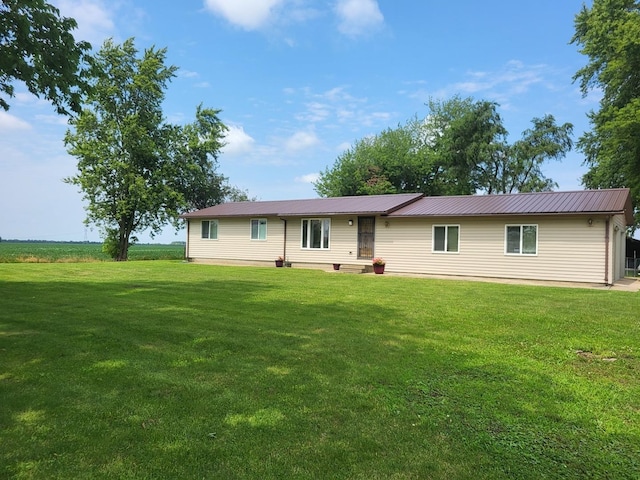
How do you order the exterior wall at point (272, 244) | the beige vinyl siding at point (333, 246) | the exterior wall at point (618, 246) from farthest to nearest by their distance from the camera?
1. the exterior wall at point (272, 244)
2. the beige vinyl siding at point (333, 246)
3. the exterior wall at point (618, 246)


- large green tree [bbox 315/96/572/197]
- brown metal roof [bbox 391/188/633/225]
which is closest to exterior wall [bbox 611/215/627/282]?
brown metal roof [bbox 391/188/633/225]

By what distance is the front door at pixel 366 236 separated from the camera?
17422 mm

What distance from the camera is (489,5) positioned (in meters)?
15.7

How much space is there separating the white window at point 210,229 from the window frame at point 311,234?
5.46 m

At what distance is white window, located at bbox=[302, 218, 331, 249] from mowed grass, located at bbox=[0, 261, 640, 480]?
1137 cm

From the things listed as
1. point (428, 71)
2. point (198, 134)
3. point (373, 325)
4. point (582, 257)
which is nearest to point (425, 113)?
point (428, 71)

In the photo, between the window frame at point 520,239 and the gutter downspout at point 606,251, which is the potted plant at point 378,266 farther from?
the gutter downspout at point 606,251

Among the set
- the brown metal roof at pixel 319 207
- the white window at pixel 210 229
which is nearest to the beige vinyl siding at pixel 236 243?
the white window at pixel 210 229

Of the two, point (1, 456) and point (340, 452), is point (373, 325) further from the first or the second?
point (1, 456)

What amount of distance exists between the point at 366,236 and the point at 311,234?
8.97ft

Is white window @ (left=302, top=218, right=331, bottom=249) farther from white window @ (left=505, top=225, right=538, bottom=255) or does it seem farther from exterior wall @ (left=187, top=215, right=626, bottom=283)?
white window @ (left=505, top=225, right=538, bottom=255)

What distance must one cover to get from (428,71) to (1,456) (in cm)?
2367

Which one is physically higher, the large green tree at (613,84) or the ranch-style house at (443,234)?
the large green tree at (613,84)

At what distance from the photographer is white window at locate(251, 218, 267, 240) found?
2017 cm
